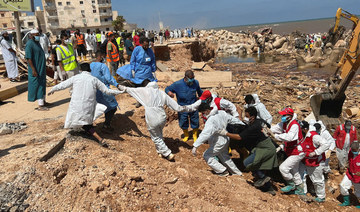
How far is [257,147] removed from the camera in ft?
12.4

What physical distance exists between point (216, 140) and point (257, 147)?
0.65 metres

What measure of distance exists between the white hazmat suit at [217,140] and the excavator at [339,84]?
4.32 meters

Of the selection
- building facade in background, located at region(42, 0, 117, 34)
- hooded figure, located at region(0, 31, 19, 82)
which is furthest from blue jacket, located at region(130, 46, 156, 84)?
building facade in background, located at region(42, 0, 117, 34)

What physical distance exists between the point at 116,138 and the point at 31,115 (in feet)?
7.86

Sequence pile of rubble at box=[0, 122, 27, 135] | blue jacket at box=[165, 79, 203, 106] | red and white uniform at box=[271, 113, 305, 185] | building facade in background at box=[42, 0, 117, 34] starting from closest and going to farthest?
red and white uniform at box=[271, 113, 305, 185] < pile of rubble at box=[0, 122, 27, 135] < blue jacket at box=[165, 79, 203, 106] < building facade in background at box=[42, 0, 117, 34]

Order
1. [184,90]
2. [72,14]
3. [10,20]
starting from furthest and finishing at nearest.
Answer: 1. [72,14]
2. [10,20]
3. [184,90]

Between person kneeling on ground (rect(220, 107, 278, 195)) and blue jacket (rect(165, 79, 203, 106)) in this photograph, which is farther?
blue jacket (rect(165, 79, 203, 106))

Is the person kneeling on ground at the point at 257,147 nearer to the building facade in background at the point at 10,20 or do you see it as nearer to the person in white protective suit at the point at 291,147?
the person in white protective suit at the point at 291,147

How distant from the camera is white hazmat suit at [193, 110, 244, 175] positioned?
145 inches

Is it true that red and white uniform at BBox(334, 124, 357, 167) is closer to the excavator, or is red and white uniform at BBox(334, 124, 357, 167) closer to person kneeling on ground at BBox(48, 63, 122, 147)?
the excavator

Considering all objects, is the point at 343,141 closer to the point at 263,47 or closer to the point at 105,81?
the point at 105,81

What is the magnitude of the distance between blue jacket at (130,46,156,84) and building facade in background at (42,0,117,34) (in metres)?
53.9

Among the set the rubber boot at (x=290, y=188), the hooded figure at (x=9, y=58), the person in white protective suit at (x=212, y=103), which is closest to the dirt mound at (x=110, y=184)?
the rubber boot at (x=290, y=188)

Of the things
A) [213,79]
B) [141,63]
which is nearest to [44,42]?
[141,63]
